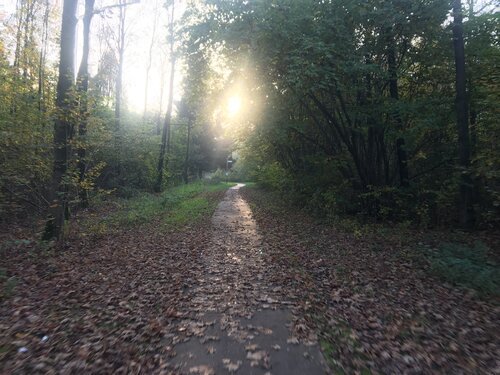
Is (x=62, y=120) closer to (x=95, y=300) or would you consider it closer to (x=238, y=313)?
(x=95, y=300)

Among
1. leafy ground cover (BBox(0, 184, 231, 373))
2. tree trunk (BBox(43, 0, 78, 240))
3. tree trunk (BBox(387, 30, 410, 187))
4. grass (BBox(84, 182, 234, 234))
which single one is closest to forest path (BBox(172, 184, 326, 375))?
leafy ground cover (BBox(0, 184, 231, 373))

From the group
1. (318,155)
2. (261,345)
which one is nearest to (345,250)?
(261,345)

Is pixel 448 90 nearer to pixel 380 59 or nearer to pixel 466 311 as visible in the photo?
pixel 380 59

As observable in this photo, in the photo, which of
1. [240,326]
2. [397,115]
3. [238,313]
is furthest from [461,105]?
[240,326]

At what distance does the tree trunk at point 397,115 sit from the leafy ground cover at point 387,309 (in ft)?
10.3

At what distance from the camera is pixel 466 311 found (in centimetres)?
552

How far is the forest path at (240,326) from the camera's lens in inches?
160

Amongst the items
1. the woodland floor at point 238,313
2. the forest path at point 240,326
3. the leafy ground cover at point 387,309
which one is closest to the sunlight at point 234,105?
the leafy ground cover at point 387,309

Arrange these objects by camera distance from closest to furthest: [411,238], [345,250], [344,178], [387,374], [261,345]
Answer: [387,374]
[261,345]
[345,250]
[411,238]
[344,178]

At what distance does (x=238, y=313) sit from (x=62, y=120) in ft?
23.2

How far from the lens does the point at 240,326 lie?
5.01 m

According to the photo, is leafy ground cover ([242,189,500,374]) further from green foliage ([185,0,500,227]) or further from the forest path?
green foliage ([185,0,500,227])

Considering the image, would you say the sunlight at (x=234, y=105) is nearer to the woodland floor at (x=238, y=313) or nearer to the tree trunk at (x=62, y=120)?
the tree trunk at (x=62, y=120)

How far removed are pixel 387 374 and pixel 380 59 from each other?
10.5 meters
